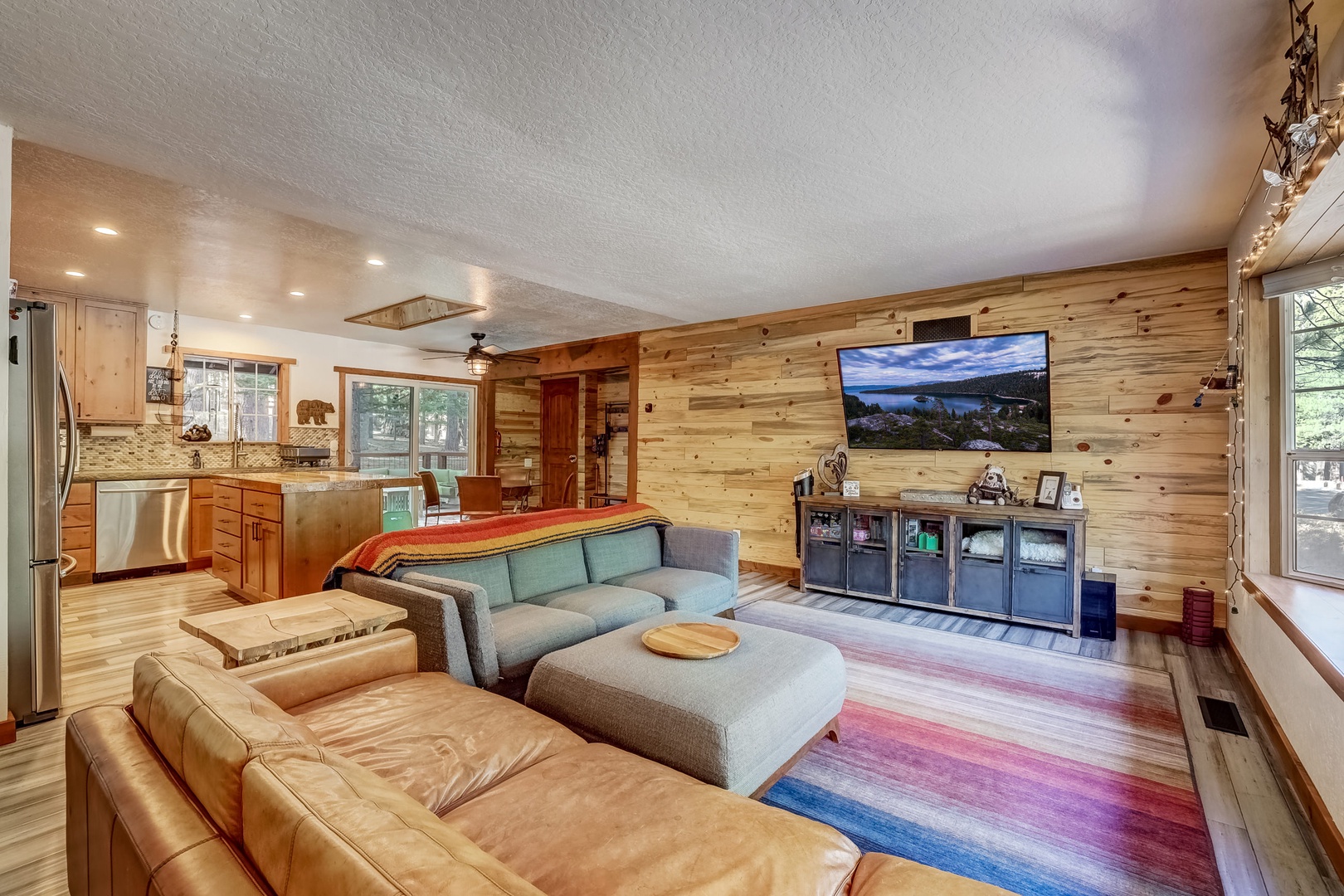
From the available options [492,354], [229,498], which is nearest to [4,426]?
[229,498]

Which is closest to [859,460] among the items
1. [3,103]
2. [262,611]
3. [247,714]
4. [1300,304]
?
[1300,304]

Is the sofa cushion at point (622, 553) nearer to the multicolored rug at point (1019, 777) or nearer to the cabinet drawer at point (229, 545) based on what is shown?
the multicolored rug at point (1019, 777)

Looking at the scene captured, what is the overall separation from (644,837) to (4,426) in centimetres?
314

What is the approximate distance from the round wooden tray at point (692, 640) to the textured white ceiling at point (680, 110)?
196cm

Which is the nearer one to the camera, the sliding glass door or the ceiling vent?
the ceiling vent

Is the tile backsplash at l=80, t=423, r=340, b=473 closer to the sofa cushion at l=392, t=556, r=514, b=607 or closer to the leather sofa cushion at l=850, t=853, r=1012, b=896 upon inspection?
the sofa cushion at l=392, t=556, r=514, b=607

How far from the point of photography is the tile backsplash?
18.5 feet

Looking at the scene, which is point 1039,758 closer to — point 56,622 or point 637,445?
point 56,622

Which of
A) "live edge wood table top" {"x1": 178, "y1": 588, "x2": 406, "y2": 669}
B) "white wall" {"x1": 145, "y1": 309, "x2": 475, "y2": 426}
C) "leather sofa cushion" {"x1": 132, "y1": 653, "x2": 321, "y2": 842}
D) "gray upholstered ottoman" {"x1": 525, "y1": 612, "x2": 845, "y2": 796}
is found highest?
"white wall" {"x1": 145, "y1": 309, "x2": 475, "y2": 426}

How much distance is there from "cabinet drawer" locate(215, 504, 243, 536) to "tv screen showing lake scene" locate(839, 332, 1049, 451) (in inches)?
189

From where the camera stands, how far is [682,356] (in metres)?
6.53

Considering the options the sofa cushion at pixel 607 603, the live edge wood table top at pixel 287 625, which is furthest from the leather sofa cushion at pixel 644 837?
the sofa cushion at pixel 607 603

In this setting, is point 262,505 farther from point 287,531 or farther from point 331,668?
point 331,668

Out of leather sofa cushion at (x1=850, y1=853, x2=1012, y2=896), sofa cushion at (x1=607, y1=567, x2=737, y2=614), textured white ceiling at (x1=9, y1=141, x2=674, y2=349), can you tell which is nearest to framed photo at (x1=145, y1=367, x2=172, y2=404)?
textured white ceiling at (x1=9, y1=141, x2=674, y2=349)
